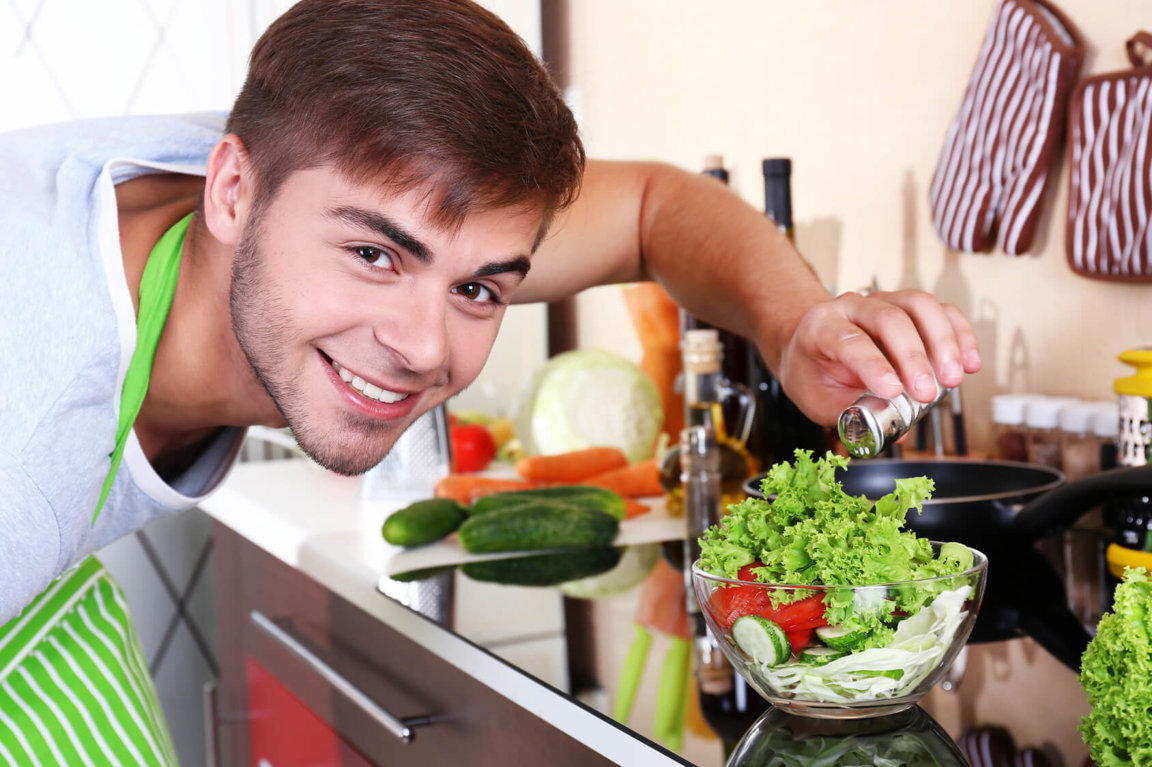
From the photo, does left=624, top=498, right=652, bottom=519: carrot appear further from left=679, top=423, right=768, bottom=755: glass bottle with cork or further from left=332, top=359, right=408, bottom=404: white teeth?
left=332, top=359, right=408, bottom=404: white teeth

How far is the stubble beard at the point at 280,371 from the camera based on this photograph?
0.85m

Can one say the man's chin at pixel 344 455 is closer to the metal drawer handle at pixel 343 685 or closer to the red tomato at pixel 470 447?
the metal drawer handle at pixel 343 685

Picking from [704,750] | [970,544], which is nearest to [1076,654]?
[970,544]

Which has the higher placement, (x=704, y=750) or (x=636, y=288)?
(x=636, y=288)

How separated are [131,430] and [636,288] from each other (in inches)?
34.5

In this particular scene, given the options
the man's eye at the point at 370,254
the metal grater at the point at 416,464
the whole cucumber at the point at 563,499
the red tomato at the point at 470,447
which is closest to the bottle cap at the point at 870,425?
the man's eye at the point at 370,254

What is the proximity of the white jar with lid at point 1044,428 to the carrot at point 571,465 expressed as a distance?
1.74 ft

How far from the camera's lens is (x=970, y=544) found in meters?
0.91

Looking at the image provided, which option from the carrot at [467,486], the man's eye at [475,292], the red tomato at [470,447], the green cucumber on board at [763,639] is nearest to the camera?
the green cucumber on board at [763,639]

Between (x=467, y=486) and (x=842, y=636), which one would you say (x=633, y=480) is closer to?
(x=467, y=486)

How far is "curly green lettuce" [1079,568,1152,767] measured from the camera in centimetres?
51

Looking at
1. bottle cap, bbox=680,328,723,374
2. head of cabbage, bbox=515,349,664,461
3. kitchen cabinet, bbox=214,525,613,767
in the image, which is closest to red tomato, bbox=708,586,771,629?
kitchen cabinet, bbox=214,525,613,767

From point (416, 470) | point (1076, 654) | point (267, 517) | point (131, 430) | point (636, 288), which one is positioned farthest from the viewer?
point (636, 288)

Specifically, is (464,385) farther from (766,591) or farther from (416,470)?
(416,470)
